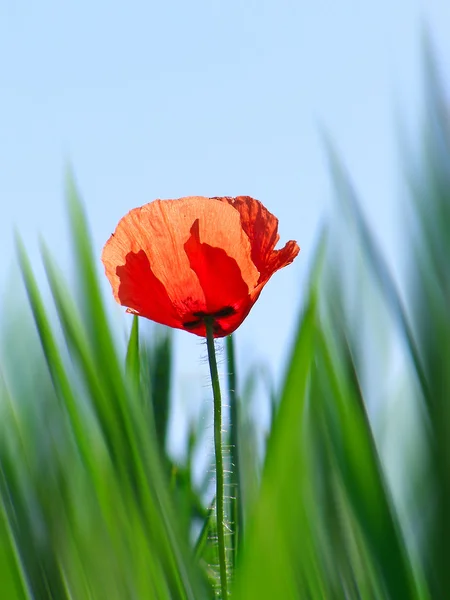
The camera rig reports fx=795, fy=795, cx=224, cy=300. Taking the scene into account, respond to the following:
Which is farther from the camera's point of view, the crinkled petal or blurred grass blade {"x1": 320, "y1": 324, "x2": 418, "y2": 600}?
the crinkled petal

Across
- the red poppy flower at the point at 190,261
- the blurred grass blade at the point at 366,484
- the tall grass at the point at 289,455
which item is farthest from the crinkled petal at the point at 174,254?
the blurred grass blade at the point at 366,484

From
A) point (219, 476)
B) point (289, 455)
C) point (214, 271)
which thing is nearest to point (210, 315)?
point (214, 271)

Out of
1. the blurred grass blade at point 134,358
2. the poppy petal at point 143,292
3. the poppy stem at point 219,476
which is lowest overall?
the poppy stem at point 219,476

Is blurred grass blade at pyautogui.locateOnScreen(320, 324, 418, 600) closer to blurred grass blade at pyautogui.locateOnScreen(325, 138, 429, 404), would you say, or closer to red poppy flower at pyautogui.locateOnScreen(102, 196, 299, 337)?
blurred grass blade at pyautogui.locateOnScreen(325, 138, 429, 404)

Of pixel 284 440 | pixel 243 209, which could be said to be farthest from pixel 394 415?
pixel 243 209

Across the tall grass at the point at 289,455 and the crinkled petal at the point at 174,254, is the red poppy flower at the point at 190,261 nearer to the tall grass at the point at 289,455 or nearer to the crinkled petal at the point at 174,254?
the crinkled petal at the point at 174,254

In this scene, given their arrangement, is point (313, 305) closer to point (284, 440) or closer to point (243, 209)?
point (284, 440)

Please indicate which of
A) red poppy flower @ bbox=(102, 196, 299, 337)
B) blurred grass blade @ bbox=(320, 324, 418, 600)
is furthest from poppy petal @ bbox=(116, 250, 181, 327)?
blurred grass blade @ bbox=(320, 324, 418, 600)
